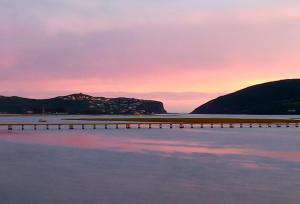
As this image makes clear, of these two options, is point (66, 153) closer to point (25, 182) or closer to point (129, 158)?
point (129, 158)

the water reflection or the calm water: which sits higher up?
the water reflection

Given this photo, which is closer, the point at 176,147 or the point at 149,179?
the point at 149,179

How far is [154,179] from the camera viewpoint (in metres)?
24.6

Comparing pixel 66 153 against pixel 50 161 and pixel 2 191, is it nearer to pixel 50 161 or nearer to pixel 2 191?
pixel 50 161

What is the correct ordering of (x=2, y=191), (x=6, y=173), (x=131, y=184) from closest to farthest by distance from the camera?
(x=2, y=191) → (x=131, y=184) → (x=6, y=173)

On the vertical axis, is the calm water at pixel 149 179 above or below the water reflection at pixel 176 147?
below

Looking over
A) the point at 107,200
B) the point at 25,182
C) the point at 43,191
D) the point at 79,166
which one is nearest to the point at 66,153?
the point at 79,166

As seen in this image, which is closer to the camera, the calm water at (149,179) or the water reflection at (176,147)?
the calm water at (149,179)

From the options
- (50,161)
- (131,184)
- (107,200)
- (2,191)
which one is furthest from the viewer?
(50,161)

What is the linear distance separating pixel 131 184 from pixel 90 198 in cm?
389

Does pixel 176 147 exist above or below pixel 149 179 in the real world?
above

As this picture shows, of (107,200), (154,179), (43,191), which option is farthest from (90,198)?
(154,179)

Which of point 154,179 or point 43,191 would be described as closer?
point 43,191

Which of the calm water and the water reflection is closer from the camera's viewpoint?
the calm water
